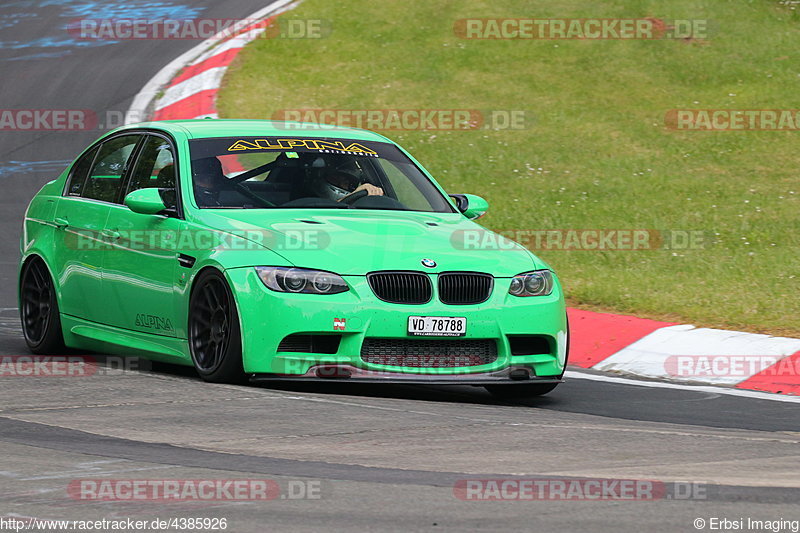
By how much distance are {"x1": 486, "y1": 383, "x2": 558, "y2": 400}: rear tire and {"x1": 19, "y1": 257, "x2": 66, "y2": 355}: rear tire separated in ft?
9.88

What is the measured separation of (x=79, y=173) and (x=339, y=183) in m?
2.06

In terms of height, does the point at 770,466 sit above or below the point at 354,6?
below

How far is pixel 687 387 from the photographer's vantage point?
851cm

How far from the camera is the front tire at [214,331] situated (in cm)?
735

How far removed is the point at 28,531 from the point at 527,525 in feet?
5.40

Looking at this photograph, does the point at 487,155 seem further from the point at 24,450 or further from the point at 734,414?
the point at 24,450

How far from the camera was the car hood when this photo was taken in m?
7.36

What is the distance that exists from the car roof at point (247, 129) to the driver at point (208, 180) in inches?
10.8

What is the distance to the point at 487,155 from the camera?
54.6 ft

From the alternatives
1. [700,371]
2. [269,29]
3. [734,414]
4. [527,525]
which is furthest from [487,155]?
[527,525]

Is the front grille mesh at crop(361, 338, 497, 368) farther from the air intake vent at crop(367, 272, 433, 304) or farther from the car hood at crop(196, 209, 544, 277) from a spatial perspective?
the car hood at crop(196, 209, 544, 277)

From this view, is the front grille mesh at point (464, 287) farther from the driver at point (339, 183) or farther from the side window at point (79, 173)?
the side window at point (79, 173)

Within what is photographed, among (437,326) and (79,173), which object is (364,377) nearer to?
(437,326)

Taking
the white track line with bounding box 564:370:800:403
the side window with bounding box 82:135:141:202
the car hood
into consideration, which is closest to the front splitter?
the car hood
